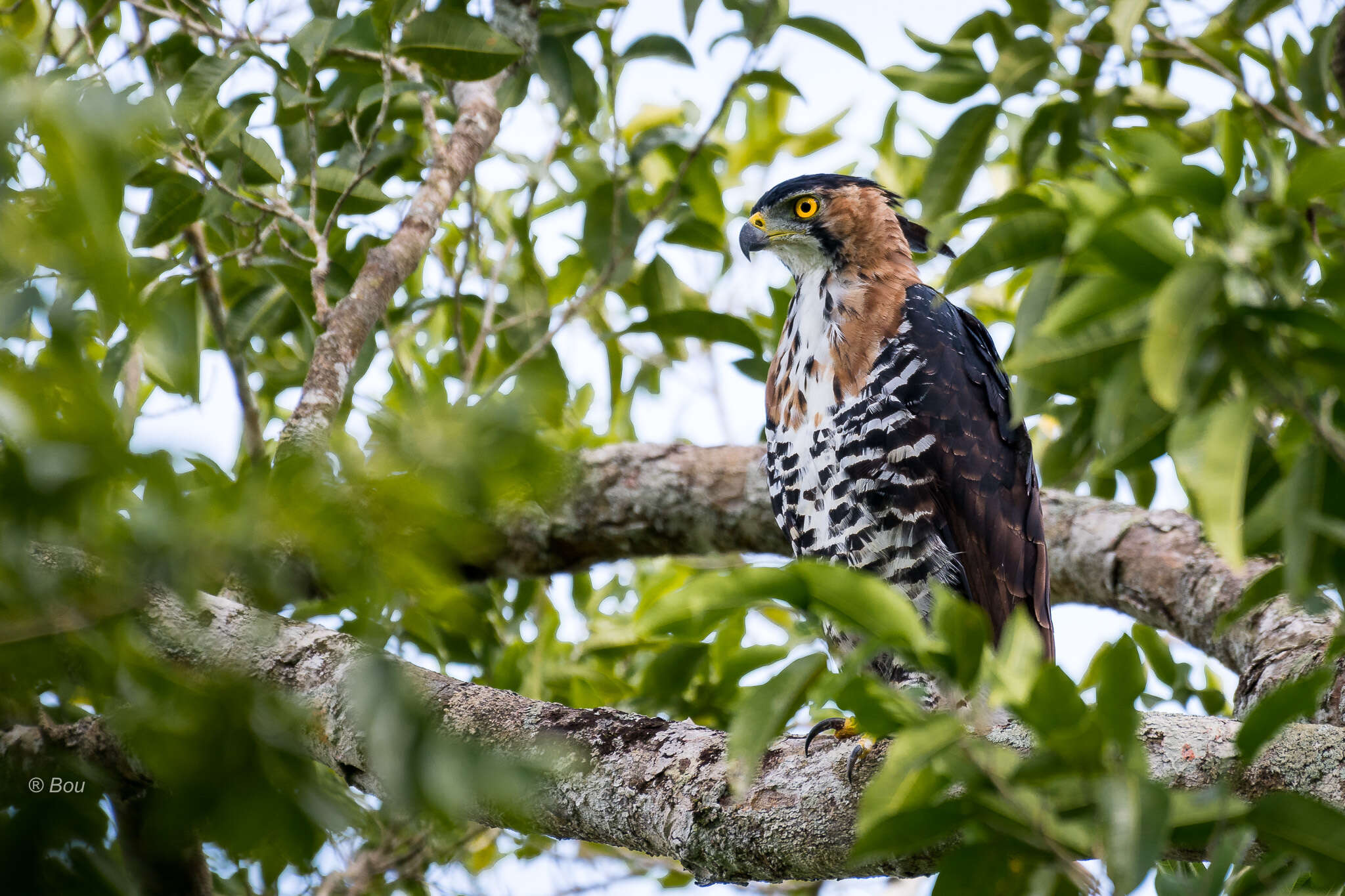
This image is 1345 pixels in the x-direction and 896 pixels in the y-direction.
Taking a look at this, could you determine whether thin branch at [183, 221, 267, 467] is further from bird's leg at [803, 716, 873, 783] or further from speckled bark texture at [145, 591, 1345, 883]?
bird's leg at [803, 716, 873, 783]

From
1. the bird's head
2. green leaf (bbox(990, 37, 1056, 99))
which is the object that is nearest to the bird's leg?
the bird's head

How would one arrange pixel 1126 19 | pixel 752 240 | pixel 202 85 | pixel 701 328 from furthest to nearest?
pixel 752 240 → pixel 701 328 → pixel 1126 19 → pixel 202 85

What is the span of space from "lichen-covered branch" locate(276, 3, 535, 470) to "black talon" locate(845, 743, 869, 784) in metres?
1.27

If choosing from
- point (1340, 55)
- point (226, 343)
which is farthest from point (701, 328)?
point (1340, 55)

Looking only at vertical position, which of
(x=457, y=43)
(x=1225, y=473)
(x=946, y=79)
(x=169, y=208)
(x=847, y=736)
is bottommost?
(x=847, y=736)

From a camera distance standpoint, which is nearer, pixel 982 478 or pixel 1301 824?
pixel 1301 824

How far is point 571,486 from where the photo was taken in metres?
1.02

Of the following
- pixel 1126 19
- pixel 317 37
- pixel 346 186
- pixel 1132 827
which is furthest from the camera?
pixel 346 186

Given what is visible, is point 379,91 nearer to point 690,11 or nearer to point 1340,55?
point 690,11

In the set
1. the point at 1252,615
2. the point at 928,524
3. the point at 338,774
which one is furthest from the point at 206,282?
the point at 1252,615

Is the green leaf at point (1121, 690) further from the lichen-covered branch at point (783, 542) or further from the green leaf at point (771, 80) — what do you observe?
the green leaf at point (771, 80)

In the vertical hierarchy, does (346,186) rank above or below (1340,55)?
below

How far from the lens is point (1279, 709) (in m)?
1.24

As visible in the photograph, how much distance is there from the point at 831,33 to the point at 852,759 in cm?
229
